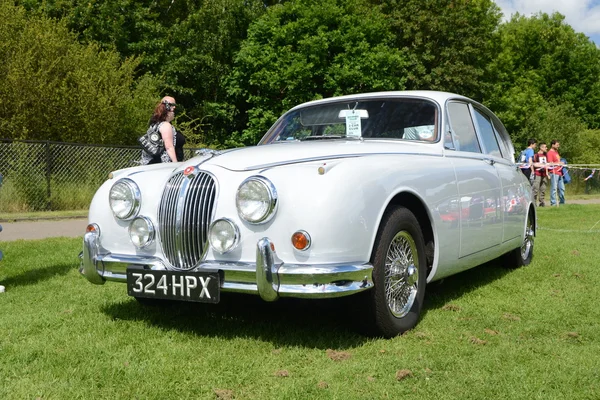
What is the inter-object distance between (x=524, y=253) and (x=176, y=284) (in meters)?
4.32

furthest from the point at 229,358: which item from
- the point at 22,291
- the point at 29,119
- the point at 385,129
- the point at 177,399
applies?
the point at 29,119

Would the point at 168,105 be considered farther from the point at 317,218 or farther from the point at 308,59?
the point at 308,59

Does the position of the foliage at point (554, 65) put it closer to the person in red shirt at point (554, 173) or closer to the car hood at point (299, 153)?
the person in red shirt at point (554, 173)

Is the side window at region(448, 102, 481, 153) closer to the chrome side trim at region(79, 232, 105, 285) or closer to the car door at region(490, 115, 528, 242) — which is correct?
the car door at region(490, 115, 528, 242)

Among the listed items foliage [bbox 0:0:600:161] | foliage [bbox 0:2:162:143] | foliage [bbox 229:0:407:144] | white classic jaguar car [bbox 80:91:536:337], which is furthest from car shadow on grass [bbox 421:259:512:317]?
foliage [bbox 229:0:407:144]

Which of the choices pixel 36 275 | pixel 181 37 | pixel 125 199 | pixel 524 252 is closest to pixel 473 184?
pixel 524 252

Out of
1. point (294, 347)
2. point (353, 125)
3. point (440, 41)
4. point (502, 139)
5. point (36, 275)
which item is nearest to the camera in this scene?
point (294, 347)

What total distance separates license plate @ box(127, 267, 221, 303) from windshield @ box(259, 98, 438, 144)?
182 cm

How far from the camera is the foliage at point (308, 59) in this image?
3077cm

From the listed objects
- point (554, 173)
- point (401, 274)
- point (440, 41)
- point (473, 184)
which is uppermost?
point (440, 41)

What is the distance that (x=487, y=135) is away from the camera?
6.01m

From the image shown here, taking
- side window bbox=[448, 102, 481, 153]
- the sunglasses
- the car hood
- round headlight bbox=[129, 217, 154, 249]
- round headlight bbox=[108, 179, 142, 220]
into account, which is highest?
the sunglasses

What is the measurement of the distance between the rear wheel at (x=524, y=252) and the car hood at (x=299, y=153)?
2461mm

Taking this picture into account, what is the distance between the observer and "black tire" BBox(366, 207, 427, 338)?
3.69 meters
